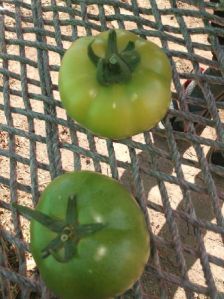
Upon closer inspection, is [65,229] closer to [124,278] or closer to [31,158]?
[124,278]

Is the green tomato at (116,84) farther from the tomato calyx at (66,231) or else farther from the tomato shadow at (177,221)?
the tomato shadow at (177,221)

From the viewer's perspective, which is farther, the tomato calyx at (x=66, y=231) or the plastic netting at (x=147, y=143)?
the plastic netting at (x=147, y=143)

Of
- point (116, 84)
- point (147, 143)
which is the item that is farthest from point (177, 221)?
point (116, 84)

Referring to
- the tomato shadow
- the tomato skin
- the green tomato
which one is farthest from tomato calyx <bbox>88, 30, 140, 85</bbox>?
the tomato shadow

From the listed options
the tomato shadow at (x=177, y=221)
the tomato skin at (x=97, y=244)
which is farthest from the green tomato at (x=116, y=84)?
the tomato shadow at (x=177, y=221)

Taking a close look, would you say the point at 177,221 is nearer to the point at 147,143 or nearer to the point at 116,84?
the point at 147,143

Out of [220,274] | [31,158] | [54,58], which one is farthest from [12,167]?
[54,58]

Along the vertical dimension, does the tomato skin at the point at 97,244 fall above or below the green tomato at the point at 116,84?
below
